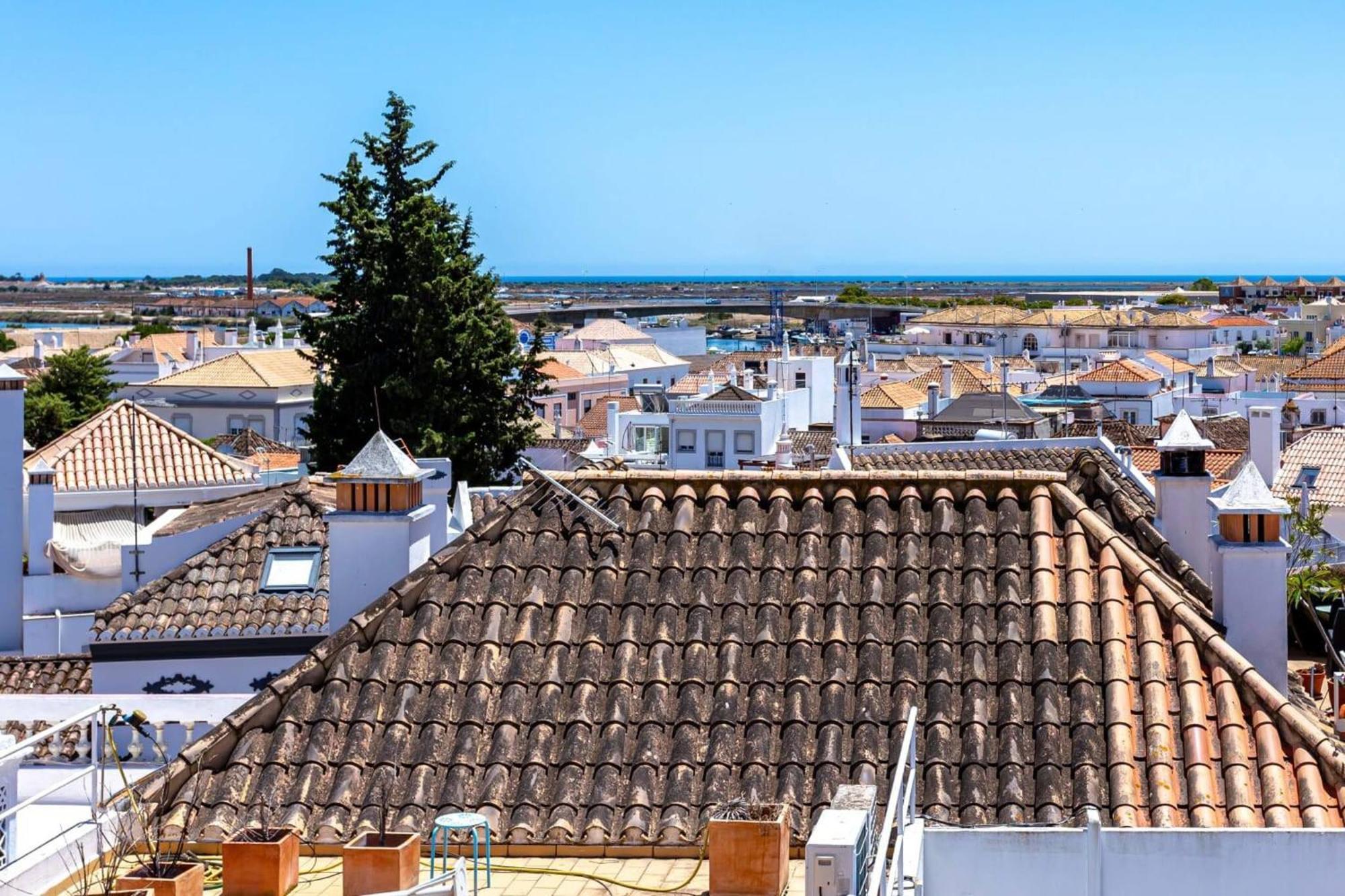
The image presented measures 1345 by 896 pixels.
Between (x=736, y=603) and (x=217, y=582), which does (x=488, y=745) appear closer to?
(x=736, y=603)

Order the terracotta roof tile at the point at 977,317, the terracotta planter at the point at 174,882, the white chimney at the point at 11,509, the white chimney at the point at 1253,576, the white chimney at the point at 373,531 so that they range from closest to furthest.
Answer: the terracotta planter at the point at 174,882, the white chimney at the point at 1253,576, the white chimney at the point at 373,531, the white chimney at the point at 11,509, the terracotta roof tile at the point at 977,317

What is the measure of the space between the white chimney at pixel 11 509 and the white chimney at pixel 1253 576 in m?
18.6

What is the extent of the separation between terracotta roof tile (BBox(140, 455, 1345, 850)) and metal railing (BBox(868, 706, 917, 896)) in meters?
0.93

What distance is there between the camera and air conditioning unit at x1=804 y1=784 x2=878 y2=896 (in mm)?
7477

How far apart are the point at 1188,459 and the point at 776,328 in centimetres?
13749

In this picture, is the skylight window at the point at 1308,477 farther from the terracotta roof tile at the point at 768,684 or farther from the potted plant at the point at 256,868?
the potted plant at the point at 256,868

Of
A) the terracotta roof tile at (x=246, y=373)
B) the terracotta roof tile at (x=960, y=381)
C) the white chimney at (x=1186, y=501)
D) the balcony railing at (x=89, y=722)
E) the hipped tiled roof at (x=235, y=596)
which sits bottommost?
the terracotta roof tile at (x=960, y=381)

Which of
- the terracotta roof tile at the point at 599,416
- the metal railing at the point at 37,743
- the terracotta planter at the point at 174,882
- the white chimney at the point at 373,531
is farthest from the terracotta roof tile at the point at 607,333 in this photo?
the terracotta planter at the point at 174,882

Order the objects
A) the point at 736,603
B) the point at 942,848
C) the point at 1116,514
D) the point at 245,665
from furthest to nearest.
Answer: the point at 245,665 < the point at 1116,514 < the point at 736,603 < the point at 942,848

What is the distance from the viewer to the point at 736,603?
426 inches

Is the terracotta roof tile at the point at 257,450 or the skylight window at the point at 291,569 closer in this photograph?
the skylight window at the point at 291,569

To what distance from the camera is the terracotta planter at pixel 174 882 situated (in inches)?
318

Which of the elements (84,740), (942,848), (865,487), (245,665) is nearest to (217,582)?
(245,665)

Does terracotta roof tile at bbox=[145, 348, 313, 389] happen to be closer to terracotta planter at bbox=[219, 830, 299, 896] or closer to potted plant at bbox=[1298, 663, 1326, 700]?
potted plant at bbox=[1298, 663, 1326, 700]
